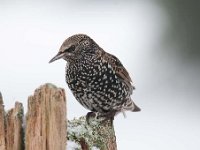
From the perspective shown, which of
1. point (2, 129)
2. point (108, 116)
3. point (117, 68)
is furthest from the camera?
point (117, 68)

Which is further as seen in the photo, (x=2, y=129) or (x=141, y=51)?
(x=141, y=51)

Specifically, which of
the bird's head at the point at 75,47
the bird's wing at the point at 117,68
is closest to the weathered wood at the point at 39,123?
the bird's head at the point at 75,47

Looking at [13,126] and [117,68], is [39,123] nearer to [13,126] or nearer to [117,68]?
[13,126]

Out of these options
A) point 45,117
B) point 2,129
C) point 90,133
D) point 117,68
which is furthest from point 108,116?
point 2,129

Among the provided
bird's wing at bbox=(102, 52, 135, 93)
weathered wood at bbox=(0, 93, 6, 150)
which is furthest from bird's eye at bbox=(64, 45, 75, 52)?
weathered wood at bbox=(0, 93, 6, 150)

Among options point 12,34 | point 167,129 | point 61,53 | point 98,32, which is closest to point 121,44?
point 98,32

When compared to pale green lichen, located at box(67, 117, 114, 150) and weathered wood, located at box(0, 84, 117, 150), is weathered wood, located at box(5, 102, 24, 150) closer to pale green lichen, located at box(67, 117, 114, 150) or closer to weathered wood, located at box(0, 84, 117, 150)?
weathered wood, located at box(0, 84, 117, 150)

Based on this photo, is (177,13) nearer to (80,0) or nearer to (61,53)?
(80,0)

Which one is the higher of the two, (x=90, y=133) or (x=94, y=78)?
(x=94, y=78)

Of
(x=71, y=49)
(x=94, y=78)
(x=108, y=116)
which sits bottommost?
(x=108, y=116)
